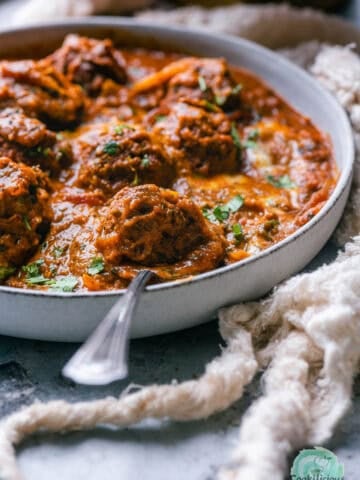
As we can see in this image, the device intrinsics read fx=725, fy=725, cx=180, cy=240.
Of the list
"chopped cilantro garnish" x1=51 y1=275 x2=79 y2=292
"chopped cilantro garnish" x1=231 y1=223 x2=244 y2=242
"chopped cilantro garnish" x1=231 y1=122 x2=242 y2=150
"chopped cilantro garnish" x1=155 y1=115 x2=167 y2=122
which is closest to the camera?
"chopped cilantro garnish" x1=51 y1=275 x2=79 y2=292

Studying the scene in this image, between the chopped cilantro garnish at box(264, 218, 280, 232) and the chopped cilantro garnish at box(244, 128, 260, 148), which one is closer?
the chopped cilantro garnish at box(264, 218, 280, 232)

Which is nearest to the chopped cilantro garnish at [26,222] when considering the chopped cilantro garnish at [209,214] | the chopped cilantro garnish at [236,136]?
the chopped cilantro garnish at [209,214]

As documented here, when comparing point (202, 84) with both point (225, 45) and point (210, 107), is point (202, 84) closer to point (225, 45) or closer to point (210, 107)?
point (210, 107)

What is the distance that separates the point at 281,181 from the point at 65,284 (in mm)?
1391

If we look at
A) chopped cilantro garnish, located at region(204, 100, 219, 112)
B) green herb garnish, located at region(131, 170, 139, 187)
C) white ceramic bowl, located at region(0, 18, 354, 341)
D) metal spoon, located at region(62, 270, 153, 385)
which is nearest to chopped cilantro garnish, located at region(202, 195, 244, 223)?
green herb garnish, located at region(131, 170, 139, 187)

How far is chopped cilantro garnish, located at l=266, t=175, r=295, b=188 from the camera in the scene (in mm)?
3994

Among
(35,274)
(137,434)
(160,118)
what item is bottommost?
(137,434)

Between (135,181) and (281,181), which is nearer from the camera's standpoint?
(135,181)

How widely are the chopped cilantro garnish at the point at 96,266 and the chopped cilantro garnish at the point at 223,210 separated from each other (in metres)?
0.63

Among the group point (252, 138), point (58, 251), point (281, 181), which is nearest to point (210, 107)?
point (252, 138)

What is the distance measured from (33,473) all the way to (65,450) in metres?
0.15

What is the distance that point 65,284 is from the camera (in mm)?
3336

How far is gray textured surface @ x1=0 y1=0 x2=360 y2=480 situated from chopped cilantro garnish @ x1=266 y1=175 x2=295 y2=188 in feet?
3.57

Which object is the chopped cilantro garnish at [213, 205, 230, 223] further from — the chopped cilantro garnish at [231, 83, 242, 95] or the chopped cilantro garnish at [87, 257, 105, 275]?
the chopped cilantro garnish at [231, 83, 242, 95]
